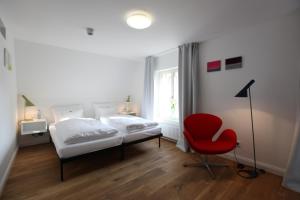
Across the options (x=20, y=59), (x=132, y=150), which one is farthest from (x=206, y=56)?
(x=20, y=59)

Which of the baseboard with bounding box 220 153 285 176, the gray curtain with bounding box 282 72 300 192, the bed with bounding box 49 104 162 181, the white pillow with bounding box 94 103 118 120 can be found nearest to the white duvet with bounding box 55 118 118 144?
the bed with bounding box 49 104 162 181

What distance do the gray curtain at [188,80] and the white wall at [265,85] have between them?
1.30 ft

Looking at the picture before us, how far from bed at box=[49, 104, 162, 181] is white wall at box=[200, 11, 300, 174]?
1.62 meters

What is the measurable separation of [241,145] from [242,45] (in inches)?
69.1

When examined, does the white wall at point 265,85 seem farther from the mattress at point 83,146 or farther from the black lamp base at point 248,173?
the mattress at point 83,146

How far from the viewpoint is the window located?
3926mm

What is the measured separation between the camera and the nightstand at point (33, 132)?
2.94 m

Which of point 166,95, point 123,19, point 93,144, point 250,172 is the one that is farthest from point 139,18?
point 250,172

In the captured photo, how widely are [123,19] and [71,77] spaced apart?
7.83ft

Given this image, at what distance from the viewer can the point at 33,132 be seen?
2.99 meters

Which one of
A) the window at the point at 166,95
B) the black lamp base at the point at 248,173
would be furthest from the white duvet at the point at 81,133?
the black lamp base at the point at 248,173

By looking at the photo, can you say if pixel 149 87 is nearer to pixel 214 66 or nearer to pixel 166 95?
pixel 166 95

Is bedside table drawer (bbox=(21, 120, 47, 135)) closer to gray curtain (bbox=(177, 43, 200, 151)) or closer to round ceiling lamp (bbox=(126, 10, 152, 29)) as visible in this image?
round ceiling lamp (bbox=(126, 10, 152, 29))

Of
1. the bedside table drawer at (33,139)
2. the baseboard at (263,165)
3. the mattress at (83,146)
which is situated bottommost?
the baseboard at (263,165)
